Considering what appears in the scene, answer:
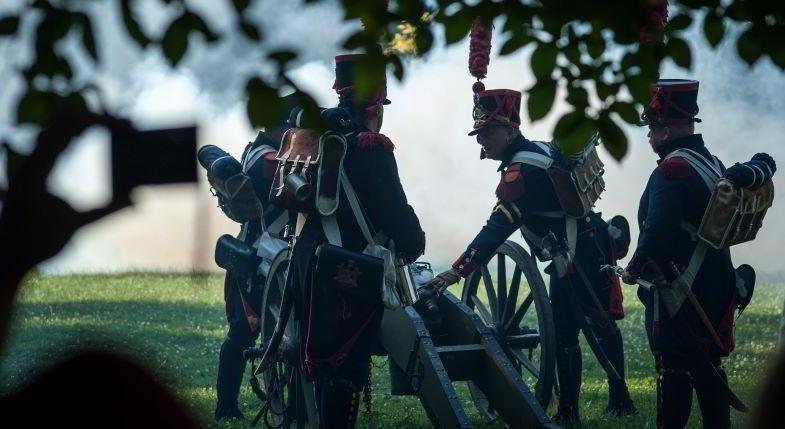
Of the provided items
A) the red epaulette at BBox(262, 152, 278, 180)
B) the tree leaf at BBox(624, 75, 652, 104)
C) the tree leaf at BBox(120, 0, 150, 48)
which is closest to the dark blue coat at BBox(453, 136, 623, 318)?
the red epaulette at BBox(262, 152, 278, 180)

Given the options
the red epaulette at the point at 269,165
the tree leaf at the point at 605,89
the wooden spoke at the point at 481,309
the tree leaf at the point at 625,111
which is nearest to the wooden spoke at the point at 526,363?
the wooden spoke at the point at 481,309

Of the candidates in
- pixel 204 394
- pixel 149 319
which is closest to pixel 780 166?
pixel 149 319

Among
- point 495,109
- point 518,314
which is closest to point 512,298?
point 518,314

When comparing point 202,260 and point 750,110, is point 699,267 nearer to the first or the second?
point 202,260

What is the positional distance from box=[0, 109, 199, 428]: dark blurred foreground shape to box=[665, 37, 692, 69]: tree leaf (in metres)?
2.17

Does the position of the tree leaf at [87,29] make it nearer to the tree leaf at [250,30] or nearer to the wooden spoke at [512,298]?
the tree leaf at [250,30]

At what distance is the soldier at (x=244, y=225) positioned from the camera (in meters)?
6.96

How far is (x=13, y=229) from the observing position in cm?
212

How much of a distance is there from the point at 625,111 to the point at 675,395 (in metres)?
2.56

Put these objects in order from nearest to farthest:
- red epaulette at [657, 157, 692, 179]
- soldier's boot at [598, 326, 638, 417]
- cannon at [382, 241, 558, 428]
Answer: cannon at [382, 241, 558, 428] < red epaulette at [657, 157, 692, 179] < soldier's boot at [598, 326, 638, 417]

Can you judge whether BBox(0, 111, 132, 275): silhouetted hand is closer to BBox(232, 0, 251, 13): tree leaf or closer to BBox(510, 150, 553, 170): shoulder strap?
Answer: BBox(232, 0, 251, 13): tree leaf

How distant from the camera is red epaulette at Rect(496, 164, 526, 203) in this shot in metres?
6.73

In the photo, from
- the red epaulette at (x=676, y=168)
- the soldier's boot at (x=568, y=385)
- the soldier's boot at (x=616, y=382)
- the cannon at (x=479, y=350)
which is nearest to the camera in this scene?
the cannon at (x=479, y=350)

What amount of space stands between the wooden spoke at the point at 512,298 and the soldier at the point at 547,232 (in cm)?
18
